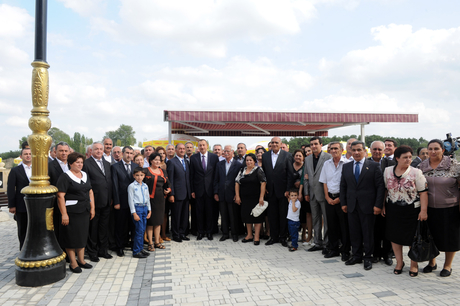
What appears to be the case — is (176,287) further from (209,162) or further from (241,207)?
(209,162)

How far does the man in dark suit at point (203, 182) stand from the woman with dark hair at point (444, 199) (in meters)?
3.93

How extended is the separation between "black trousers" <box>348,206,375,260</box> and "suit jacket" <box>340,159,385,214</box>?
0.12 meters

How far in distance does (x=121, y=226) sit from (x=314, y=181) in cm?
360

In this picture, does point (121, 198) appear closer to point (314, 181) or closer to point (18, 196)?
point (18, 196)

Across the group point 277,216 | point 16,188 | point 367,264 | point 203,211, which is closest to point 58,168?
point 16,188

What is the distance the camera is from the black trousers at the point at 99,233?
5031 mm

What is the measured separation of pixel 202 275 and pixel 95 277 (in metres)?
1.52

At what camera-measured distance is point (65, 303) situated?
347cm

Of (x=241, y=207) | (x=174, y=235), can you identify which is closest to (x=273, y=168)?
(x=241, y=207)

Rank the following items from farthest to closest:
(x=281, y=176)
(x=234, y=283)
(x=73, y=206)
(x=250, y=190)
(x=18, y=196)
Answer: (x=250, y=190) → (x=281, y=176) → (x=18, y=196) → (x=73, y=206) → (x=234, y=283)

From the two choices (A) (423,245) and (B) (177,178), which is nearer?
(A) (423,245)

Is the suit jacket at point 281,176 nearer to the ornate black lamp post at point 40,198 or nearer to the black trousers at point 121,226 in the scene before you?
the black trousers at point 121,226

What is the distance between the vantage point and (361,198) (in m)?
4.60

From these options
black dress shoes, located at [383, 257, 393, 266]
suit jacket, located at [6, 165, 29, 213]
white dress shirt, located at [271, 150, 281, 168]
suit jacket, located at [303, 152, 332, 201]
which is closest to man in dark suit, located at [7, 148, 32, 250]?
suit jacket, located at [6, 165, 29, 213]
